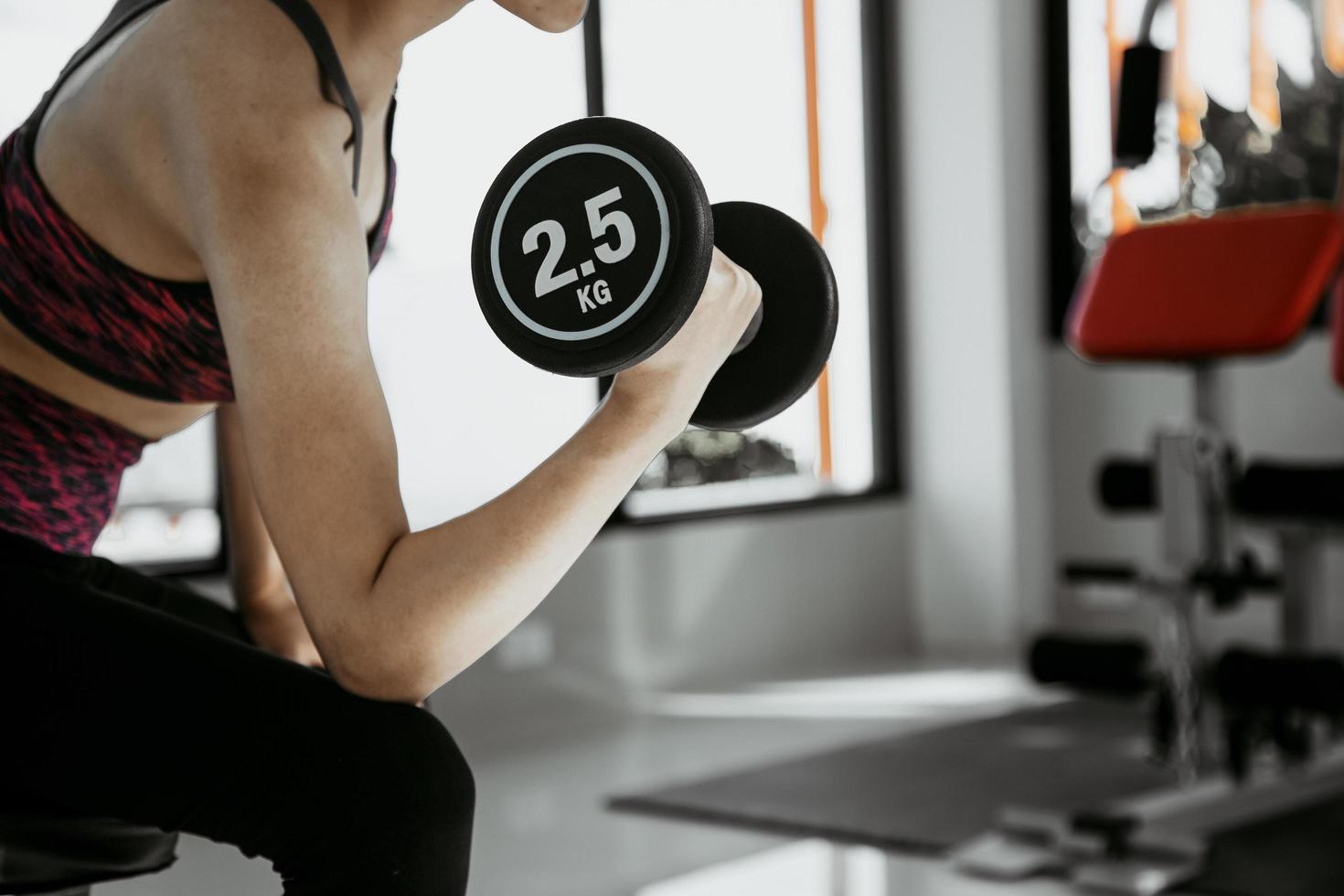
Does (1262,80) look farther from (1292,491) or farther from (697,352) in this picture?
(697,352)

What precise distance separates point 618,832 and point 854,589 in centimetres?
189

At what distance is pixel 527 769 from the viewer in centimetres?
291

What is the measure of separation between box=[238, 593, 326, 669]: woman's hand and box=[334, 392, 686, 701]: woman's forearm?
36 centimetres

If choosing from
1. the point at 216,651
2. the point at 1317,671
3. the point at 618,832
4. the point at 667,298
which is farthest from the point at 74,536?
the point at 1317,671

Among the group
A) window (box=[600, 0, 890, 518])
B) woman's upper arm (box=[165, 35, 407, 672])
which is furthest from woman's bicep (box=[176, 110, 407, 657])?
window (box=[600, 0, 890, 518])

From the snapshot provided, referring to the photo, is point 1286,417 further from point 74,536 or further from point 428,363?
point 74,536

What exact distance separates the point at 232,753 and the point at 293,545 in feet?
0.33

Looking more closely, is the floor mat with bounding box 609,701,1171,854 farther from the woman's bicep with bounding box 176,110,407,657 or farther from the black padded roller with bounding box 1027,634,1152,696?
the woman's bicep with bounding box 176,110,407,657

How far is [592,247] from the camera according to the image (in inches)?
27.3

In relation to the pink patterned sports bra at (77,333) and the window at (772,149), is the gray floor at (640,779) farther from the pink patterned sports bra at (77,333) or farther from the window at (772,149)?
the pink patterned sports bra at (77,333)

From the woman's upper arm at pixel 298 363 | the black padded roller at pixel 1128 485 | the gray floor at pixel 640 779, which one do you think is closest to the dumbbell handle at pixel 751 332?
the woman's upper arm at pixel 298 363

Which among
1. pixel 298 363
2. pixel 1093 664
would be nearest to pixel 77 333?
pixel 298 363

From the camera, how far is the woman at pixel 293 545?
2.29 feet

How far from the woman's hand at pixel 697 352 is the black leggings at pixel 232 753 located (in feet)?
0.65
